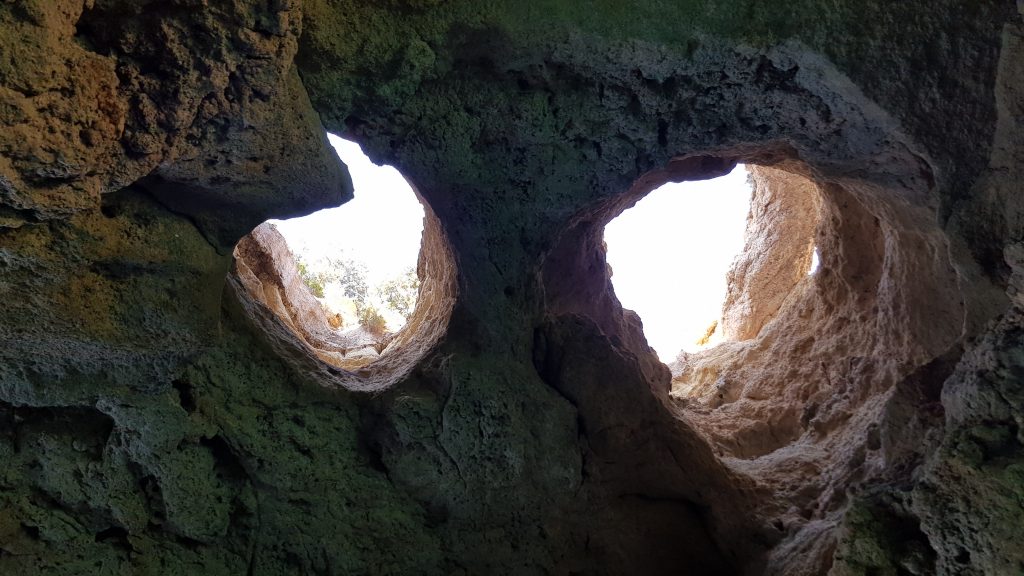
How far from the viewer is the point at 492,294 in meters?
3.13

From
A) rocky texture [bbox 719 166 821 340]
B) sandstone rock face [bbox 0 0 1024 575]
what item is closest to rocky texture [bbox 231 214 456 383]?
sandstone rock face [bbox 0 0 1024 575]

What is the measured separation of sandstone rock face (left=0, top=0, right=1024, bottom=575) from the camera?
2027mm

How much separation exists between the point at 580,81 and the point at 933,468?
1867 mm

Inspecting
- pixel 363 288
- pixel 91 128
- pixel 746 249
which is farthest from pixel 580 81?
pixel 363 288

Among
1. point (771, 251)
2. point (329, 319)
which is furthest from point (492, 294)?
point (329, 319)

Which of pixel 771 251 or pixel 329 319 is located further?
pixel 329 319

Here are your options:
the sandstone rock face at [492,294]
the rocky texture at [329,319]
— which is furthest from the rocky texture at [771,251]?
the rocky texture at [329,319]

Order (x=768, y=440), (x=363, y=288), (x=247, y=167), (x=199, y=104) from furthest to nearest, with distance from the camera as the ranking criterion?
(x=363, y=288) < (x=768, y=440) < (x=247, y=167) < (x=199, y=104)

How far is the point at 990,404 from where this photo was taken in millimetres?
2295

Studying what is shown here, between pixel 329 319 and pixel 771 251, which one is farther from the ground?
pixel 771 251

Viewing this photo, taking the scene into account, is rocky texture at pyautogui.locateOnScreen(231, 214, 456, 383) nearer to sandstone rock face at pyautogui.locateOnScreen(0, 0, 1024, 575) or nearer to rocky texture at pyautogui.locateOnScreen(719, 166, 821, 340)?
sandstone rock face at pyautogui.locateOnScreen(0, 0, 1024, 575)

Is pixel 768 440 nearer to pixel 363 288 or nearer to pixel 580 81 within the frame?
pixel 580 81

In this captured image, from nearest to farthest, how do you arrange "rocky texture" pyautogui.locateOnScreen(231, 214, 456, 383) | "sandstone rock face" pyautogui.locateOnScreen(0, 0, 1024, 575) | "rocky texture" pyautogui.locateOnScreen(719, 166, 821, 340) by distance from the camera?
"sandstone rock face" pyautogui.locateOnScreen(0, 0, 1024, 575)
"rocky texture" pyautogui.locateOnScreen(231, 214, 456, 383)
"rocky texture" pyautogui.locateOnScreen(719, 166, 821, 340)

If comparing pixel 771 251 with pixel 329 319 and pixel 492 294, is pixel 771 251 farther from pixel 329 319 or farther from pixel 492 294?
pixel 329 319
